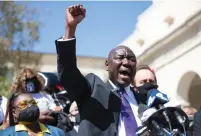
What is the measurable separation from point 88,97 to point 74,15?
1.77 feet

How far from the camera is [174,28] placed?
11688mm

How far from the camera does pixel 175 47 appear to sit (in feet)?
39.2

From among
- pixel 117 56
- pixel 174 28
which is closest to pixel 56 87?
pixel 117 56

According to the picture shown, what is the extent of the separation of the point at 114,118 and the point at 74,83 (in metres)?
0.37

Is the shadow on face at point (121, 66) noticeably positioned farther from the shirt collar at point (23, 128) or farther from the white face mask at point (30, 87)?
the white face mask at point (30, 87)

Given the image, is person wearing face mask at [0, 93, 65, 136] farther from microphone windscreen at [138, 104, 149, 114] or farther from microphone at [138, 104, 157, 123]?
microphone at [138, 104, 157, 123]

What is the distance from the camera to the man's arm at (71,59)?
8.36 ft

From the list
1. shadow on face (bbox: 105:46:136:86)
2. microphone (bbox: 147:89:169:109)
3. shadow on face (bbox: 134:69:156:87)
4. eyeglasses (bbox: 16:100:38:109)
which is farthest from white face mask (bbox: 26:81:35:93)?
microphone (bbox: 147:89:169:109)

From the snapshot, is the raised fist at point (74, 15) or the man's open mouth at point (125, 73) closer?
the raised fist at point (74, 15)

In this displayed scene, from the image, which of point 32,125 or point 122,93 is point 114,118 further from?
point 32,125

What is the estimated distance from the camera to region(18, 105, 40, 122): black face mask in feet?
13.4

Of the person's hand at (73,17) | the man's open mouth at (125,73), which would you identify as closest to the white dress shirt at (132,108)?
the man's open mouth at (125,73)

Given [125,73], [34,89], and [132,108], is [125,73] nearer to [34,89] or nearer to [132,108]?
[132,108]

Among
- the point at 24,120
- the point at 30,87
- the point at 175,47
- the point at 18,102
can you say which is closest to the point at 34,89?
the point at 30,87
